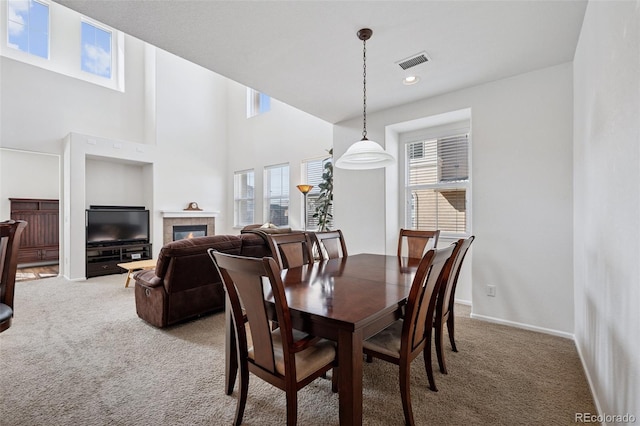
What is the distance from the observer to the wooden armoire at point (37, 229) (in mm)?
6000

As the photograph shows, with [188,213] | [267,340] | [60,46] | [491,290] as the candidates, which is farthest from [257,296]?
[60,46]

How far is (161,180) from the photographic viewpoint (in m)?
6.50

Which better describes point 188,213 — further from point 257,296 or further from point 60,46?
point 257,296

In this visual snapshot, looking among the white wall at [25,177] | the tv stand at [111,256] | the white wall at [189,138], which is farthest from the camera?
the white wall at [189,138]

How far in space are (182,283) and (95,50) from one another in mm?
6417

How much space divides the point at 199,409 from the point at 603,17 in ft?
10.4

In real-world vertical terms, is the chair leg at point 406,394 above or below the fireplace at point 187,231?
below

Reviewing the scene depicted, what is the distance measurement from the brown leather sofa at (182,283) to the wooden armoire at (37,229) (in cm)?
510

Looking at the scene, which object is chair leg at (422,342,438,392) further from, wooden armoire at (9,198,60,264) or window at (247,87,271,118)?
wooden armoire at (9,198,60,264)

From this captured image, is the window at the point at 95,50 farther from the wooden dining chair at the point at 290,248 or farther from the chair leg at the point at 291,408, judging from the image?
the chair leg at the point at 291,408

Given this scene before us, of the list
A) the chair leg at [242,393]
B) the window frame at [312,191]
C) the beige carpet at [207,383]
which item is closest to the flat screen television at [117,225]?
the beige carpet at [207,383]

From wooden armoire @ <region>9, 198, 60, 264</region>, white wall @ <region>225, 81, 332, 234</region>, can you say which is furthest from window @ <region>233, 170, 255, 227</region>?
wooden armoire @ <region>9, 198, 60, 264</region>

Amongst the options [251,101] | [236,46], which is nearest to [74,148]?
[251,101]

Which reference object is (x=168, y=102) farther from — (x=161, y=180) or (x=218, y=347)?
(x=218, y=347)
